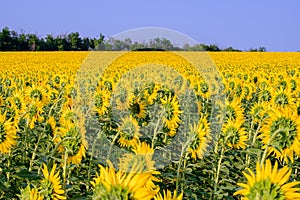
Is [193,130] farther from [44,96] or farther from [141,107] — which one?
[44,96]

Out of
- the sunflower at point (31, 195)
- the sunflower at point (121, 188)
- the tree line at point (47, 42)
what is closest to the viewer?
the sunflower at point (121, 188)

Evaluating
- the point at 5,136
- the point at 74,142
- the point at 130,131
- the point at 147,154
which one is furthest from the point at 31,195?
the point at 130,131

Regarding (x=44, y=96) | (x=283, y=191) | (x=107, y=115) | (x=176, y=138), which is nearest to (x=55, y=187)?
(x=283, y=191)

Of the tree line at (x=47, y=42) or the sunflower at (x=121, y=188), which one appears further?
the tree line at (x=47, y=42)

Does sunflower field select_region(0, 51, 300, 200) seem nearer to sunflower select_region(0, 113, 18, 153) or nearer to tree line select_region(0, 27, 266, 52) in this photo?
sunflower select_region(0, 113, 18, 153)

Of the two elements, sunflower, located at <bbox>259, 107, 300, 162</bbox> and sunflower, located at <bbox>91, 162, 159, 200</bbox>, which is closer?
sunflower, located at <bbox>91, 162, 159, 200</bbox>

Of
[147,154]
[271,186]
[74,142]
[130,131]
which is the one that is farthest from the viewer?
[130,131]

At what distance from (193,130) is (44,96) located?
8.10ft

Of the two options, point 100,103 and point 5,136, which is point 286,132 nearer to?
point 5,136

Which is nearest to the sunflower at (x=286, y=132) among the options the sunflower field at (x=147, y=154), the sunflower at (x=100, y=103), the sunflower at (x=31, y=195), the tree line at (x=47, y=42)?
the sunflower field at (x=147, y=154)

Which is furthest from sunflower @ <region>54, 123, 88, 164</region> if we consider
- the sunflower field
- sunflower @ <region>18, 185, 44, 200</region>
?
sunflower @ <region>18, 185, 44, 200</region>

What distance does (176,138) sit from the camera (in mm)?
5605

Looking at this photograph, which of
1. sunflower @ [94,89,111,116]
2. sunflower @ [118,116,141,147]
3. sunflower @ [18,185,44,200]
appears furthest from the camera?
sunflower @ [94,89,111,116]

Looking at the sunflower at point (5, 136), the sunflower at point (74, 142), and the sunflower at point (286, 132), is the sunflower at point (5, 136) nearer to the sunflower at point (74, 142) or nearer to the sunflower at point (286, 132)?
the sunflower at point (74, 142)
